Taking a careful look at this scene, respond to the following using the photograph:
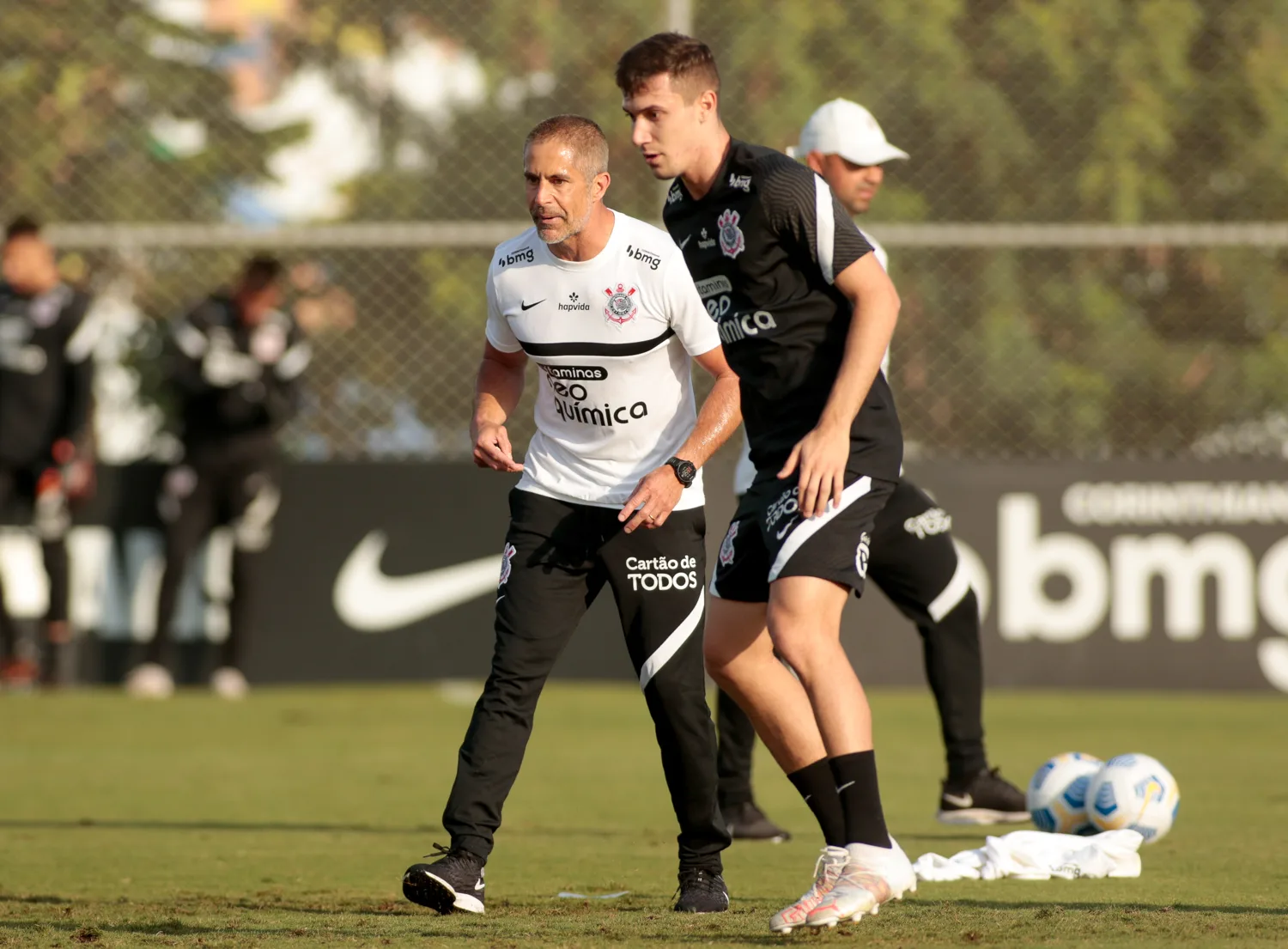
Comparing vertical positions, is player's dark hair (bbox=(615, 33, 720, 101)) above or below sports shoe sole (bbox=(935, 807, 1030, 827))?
above

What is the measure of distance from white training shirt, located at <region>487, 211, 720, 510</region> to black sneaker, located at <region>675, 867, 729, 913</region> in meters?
0.97

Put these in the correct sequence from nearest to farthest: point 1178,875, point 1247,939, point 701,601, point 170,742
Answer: point 1247,939
point 701,601
point 1178,875
point 170,742

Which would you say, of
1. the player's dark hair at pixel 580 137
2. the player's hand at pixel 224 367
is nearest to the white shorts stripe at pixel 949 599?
the player's dark hair at pixel 580 137

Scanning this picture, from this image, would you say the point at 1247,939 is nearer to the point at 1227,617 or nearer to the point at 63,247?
the point at 1227,617

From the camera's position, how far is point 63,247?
11.9 m

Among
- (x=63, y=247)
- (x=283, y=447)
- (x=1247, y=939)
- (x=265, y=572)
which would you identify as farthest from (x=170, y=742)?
(x=1247, y=939)

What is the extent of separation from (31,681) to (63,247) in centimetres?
273

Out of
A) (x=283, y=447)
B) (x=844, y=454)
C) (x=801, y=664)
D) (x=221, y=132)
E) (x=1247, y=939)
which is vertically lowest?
(x=1247, y=939)

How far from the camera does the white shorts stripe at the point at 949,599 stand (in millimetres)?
6754

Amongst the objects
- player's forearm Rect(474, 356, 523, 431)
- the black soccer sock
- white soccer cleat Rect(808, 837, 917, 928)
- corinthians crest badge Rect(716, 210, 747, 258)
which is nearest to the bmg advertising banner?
the black soccer sock

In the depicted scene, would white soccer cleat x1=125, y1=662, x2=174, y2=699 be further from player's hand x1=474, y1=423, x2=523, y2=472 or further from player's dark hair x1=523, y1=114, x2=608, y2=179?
player's dark hair x1=523, y1=114, x2=608, y2=179

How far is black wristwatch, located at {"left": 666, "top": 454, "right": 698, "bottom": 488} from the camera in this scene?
4.87 metres

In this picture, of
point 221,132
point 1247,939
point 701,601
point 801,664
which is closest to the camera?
point 1247,939

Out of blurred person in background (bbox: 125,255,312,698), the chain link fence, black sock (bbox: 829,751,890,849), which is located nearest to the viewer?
black sock (bbox: 829,751,890,849)
